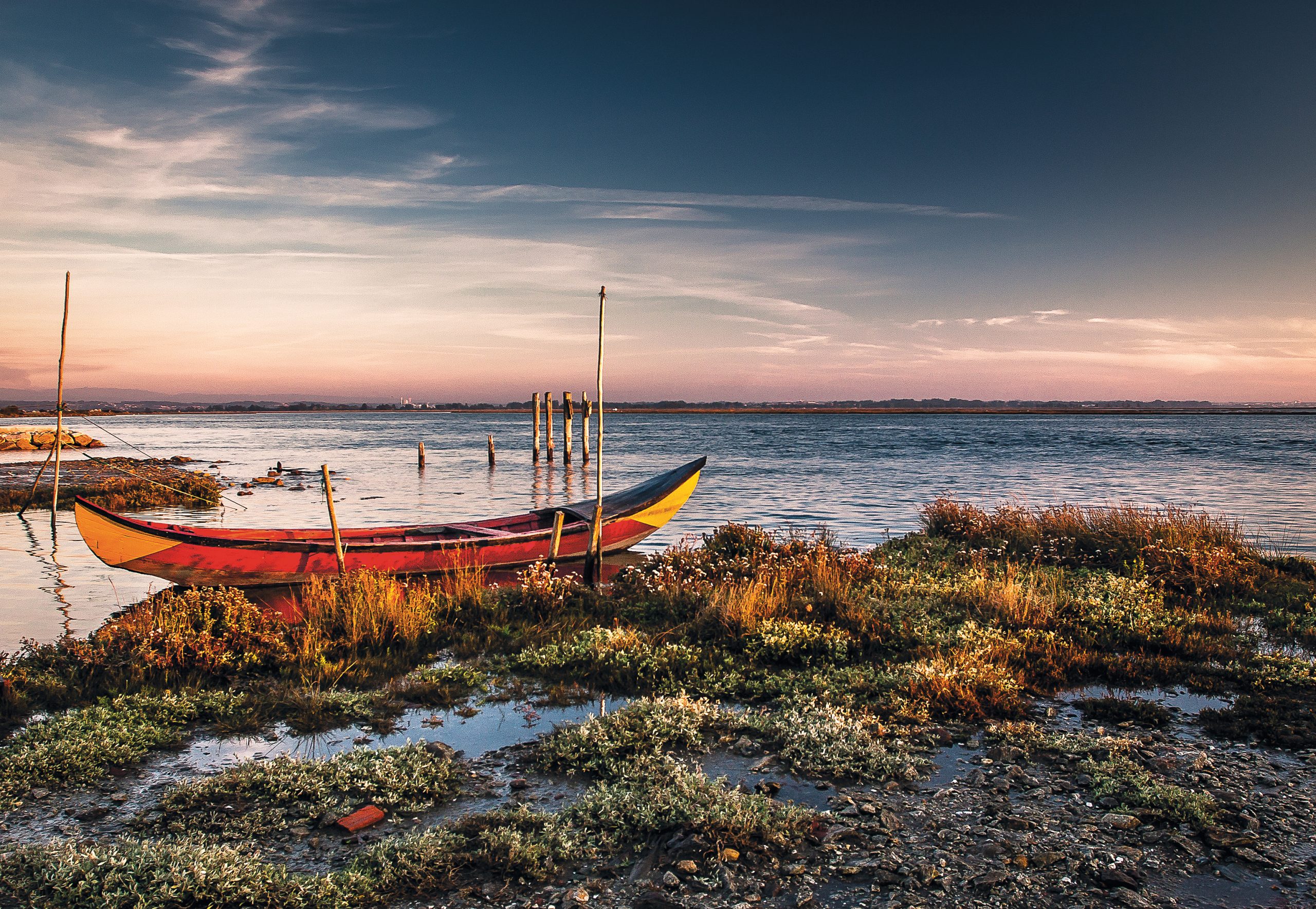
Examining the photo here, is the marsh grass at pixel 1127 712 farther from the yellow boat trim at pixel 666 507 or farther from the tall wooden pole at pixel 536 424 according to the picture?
the tall wooden pole at pixel 536 424

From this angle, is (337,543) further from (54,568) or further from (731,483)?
(731,483)

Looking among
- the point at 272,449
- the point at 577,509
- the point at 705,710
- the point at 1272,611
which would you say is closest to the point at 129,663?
the point at 705,710

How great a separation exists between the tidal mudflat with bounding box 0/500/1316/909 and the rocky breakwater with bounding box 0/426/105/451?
188 ft

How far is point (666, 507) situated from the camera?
60.2 feet

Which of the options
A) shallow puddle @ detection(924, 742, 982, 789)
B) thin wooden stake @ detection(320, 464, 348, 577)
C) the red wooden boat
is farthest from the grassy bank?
shallow puddle @ detection(924, 742, 982, 789)

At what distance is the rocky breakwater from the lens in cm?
5591

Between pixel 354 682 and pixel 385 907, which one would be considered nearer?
pixel 385 907

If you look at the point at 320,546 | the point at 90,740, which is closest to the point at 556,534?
the point at 320,546

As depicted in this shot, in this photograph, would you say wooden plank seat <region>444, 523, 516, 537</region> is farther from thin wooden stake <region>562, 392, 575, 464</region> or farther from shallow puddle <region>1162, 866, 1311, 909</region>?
thin wooden stake <region>562, 392, 575, 464</region>

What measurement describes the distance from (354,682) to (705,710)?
12.6 feet

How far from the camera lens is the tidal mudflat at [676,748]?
15.0 feet

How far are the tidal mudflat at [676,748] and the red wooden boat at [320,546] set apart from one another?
3.25 meters

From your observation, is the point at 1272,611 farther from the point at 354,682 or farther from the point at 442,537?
the point at 442,537

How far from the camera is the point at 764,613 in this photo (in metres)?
9.84
